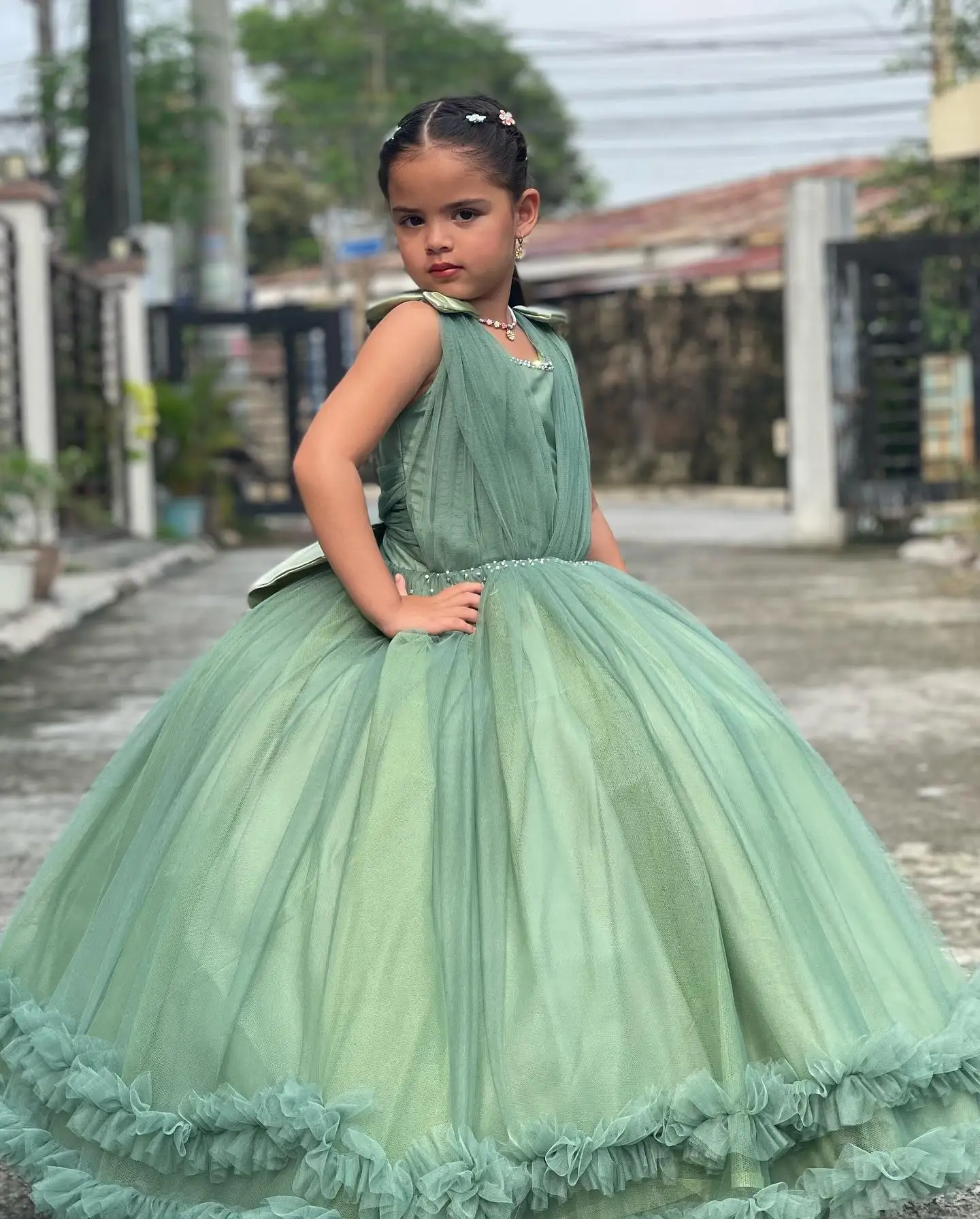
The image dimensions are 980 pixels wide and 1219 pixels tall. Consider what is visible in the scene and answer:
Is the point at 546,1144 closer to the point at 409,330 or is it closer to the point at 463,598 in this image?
the point at 463,598

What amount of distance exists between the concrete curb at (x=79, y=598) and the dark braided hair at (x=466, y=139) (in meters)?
6.51

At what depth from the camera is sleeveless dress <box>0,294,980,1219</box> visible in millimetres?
2021

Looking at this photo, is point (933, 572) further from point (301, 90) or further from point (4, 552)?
point (301, 90)

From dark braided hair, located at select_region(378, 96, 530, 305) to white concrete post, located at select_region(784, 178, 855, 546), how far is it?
12.8 m

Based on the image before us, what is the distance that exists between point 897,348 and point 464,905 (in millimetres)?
13862

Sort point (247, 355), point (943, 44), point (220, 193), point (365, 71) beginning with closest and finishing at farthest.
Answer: point (943, 44), point (220, 193), point (247, 355), point (365, 71)

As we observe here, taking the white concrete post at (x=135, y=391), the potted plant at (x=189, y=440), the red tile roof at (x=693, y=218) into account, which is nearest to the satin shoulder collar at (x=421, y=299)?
the white concrete post at (x=135, y=391)

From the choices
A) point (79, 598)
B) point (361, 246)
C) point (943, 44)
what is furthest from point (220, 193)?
point (79, 598)

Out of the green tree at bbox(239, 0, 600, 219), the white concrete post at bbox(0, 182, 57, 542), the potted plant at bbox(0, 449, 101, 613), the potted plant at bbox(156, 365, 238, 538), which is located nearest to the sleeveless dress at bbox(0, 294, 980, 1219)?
the potted plant at bbox(0, 449, 101, 613)

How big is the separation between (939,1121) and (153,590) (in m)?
10.6

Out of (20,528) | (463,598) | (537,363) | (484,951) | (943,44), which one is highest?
(943,44)

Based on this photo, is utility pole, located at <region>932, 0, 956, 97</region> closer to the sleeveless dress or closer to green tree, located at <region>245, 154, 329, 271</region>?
the sleeveless dress

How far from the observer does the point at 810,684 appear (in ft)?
23.5

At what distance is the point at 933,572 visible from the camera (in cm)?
1212
